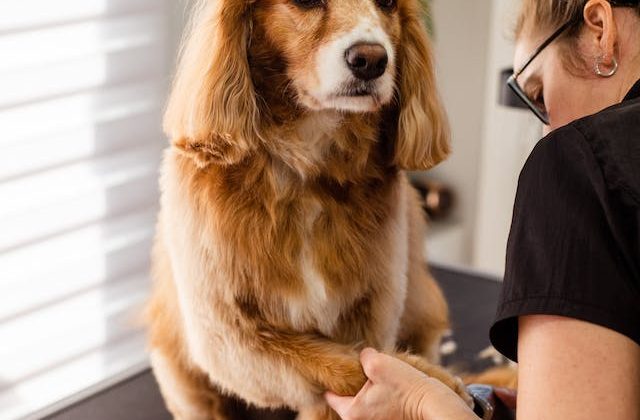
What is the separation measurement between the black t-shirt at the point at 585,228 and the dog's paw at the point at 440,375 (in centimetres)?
29

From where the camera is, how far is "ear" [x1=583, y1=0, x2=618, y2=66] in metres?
1.00

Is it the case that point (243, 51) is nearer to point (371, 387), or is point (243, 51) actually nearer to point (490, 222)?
point (371, 387)

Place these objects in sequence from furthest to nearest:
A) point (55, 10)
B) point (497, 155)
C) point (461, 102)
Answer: point (461, 102) → point (497, 155) → point (55, 10)

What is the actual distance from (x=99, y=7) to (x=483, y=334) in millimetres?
1054

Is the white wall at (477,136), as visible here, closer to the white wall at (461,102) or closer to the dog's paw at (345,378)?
the white wall at (461,102)

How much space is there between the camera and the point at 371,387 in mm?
1124

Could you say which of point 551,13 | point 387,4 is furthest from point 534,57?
point 387,4

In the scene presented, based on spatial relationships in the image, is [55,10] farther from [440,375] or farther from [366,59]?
[440,375]

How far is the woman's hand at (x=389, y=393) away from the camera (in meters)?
1.11


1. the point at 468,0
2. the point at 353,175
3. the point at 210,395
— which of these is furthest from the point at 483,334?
the point at 468,0

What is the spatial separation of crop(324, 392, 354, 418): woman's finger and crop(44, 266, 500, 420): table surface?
0.14 metres

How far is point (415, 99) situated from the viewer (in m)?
1.17

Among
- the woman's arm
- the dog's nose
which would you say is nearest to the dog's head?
the dog's nose

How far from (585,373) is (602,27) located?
0.40m
